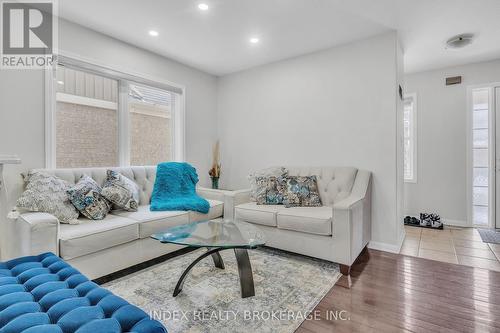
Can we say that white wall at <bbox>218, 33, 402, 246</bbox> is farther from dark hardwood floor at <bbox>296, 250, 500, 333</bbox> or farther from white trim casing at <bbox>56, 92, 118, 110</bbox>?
white trim casing at <bbox>56, 92, 118, 110</bbox>

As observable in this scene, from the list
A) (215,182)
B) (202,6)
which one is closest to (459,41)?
(202,6)

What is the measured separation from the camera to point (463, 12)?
247 centimetres

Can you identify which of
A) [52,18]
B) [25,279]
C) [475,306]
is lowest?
[475,306]

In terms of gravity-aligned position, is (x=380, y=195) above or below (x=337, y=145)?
below

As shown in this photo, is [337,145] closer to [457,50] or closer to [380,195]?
[380,195]

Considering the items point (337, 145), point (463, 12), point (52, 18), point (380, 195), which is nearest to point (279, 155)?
point (337, 145)

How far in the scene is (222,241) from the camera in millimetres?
1826

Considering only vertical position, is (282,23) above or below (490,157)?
above

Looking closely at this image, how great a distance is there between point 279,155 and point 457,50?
2661 millimetres

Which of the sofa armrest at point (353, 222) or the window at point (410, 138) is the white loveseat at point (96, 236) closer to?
the sofa armrest at point (353, 222)

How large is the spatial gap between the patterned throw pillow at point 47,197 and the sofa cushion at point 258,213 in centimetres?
158

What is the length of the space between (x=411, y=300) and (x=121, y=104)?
3499 millimetres

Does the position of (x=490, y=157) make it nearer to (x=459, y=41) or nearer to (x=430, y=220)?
(x=430, y=220)

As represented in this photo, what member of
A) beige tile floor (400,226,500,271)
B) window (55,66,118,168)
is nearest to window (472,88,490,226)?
beige tile floor (400,226,500,271)
